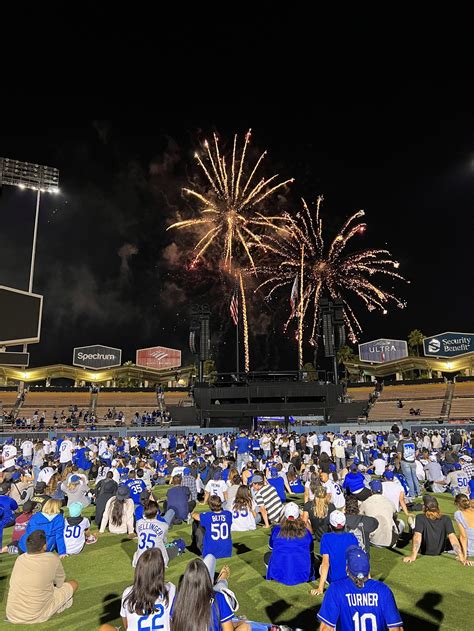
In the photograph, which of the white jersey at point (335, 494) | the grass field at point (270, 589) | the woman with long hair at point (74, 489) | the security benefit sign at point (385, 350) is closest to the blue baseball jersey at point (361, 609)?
the grass field at point (270, 589)

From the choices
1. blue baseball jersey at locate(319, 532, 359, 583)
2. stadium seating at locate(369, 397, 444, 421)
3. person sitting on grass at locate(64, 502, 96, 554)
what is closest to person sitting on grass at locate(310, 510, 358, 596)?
blue baseball jersey at locate(319, 532, 359, 583)

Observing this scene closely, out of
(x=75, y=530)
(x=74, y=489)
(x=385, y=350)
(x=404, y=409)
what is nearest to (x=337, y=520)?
(x=75, y=530)

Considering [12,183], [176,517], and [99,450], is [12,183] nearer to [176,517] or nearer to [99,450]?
[99,450]

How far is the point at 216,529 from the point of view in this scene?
8180 mm

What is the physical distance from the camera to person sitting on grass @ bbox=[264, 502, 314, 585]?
706 centimetres

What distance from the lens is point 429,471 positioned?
15750 mm

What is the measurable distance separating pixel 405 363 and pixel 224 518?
69.5 m

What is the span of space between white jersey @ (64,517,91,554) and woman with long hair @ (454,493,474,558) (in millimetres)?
6883

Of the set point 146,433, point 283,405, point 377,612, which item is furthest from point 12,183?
point 377,612

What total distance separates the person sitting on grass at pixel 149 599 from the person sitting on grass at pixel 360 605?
1.36 meters

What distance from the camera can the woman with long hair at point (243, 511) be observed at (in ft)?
34.0

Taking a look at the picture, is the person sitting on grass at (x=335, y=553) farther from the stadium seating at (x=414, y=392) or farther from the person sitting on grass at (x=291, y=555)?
the stadium seating at (x=414, y=392)

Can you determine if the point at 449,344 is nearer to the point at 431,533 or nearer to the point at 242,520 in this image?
the point at 242,520

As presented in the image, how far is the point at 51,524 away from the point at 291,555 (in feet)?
13.3
